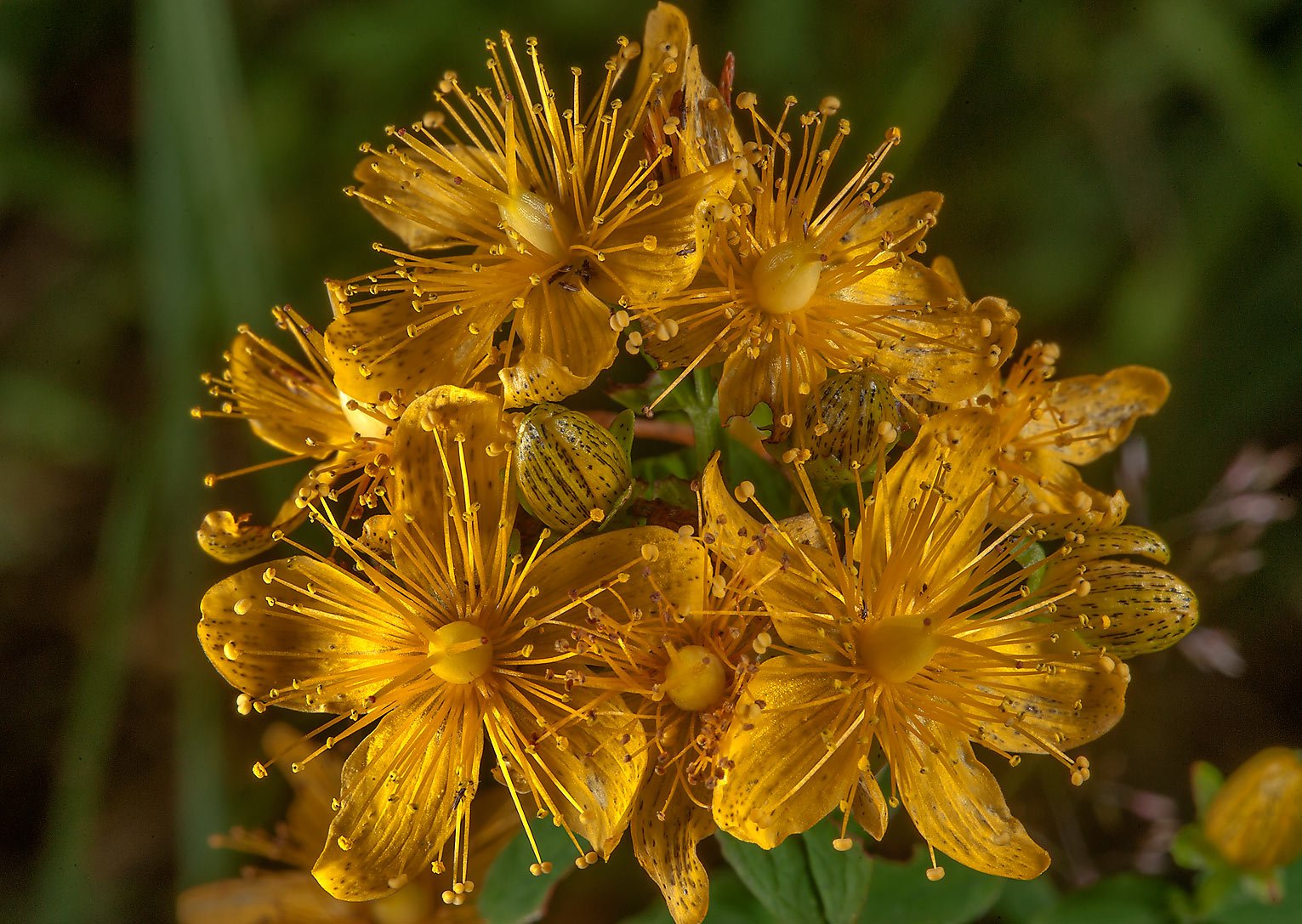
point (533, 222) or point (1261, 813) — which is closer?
point (533, 222)

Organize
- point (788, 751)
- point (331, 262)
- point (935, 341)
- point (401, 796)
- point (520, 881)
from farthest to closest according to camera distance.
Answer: point (331, 262)
point (520, 881)
point (935, 341)
point (401, 796)
point (788, 751)

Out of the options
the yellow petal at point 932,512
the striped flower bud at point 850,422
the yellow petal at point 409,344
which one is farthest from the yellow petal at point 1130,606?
the yellow petal at point 409,344

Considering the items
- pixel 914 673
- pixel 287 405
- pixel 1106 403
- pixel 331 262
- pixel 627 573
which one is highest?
pixel 1106 403

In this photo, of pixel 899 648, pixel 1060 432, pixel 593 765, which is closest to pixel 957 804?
pixel 899 648

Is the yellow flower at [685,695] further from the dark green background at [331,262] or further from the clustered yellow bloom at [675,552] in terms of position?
the dark green background at [331,262]

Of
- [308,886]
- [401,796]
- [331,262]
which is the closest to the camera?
[401,796]

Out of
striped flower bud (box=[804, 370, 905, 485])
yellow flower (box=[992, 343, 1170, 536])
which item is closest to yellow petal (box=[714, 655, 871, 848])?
striped flower bud (box=[804, 370, 905, 485])

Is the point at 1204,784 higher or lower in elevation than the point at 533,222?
lower

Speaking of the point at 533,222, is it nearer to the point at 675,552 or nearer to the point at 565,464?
the point at 565,464

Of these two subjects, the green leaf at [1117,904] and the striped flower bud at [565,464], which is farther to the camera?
the green leaf at [1117,904]
